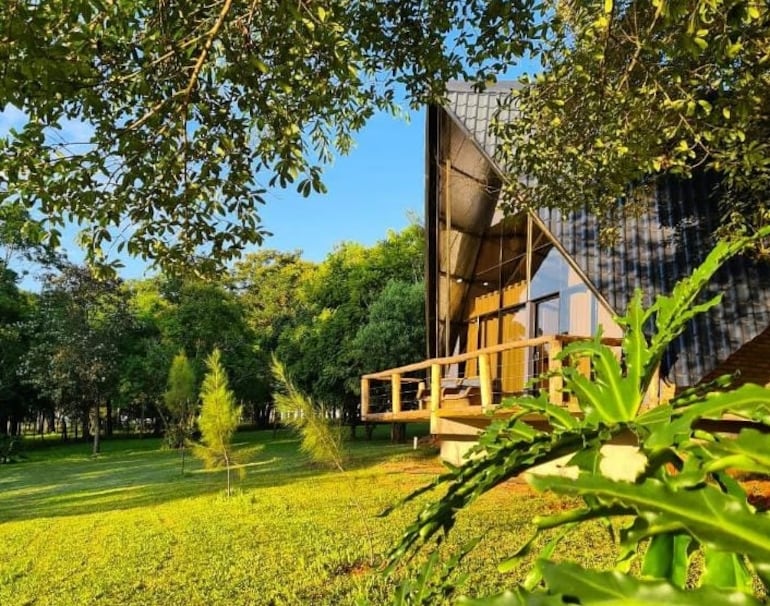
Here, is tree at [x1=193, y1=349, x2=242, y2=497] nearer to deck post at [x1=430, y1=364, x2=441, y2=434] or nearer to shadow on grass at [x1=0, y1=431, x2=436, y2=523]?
shadow on grass at [x1=0, y1=431, x2=436, y2=523]

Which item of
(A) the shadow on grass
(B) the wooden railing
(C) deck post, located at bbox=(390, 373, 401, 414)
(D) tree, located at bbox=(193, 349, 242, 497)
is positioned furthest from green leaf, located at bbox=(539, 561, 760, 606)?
(A) the shadow on grass

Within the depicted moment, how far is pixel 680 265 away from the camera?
8422mm

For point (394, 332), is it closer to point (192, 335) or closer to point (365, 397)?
point (365, 397)

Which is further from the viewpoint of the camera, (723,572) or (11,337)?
(11,337)

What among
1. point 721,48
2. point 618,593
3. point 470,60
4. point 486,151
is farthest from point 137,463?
point 618,593

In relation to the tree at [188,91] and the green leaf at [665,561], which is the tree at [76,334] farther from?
the green leaf at [665,561]

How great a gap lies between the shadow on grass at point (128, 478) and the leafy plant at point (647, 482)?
13.7 metres

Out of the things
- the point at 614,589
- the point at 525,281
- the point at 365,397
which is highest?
the point at 525,281

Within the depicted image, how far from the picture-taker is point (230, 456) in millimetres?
14906

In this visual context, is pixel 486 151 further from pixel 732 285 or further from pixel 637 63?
pixel 637 63

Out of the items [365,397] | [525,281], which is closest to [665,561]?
[525,281]

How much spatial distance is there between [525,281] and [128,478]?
538 inches

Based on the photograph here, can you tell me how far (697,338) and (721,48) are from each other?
4.55 metres

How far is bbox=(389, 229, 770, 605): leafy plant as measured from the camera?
624mm
